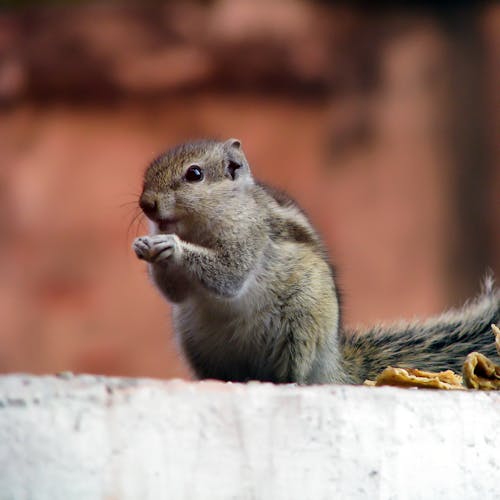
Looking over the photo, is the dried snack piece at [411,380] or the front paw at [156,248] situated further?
the front paw at [156,248]

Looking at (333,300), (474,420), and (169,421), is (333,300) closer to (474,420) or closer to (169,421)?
(474,420)

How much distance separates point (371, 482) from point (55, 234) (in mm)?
5539

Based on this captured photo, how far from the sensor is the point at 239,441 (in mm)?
1565

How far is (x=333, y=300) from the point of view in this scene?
101 inches

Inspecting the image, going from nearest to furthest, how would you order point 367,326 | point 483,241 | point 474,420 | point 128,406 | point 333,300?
point 128,406 → point 474,420 → point 333,300 → point 367,326 → point 483,241

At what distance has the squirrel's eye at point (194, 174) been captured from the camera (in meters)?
2.64

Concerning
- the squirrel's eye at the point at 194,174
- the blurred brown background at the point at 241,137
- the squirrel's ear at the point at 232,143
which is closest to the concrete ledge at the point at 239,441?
the squirrel's eye at the point at 194,174

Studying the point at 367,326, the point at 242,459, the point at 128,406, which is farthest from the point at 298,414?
the point at 367,326

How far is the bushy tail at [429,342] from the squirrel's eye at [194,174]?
53 centimetres

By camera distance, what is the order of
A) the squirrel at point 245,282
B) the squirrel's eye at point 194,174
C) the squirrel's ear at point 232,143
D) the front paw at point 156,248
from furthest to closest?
the squirrel's ear at point 232,143 → the squirrel's eye at point 194,174 → the squirrel at point 245,282 → the front paw at point 156,248

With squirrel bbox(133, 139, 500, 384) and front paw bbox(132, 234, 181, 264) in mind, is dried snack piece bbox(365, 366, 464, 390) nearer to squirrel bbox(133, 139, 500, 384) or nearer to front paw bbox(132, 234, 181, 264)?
squirrel bbox(133, 139, 500, 384)

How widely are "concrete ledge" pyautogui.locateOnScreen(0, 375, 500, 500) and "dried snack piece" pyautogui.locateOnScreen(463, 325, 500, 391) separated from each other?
0.96ft

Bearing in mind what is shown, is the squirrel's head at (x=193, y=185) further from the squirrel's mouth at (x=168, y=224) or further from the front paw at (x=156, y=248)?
the front paw at (x=156, y=248)

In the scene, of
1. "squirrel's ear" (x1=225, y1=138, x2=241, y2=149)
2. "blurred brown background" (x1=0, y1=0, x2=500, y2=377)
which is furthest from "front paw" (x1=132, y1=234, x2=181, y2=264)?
"blurred brown background" (x1=0, y1=0, x2=500, y2=377)
